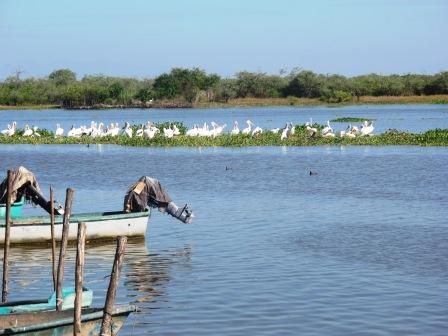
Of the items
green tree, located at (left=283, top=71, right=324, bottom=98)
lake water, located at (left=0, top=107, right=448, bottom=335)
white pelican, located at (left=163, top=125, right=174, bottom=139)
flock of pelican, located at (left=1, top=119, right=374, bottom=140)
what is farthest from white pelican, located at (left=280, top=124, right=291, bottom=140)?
green tree, located at (left=283, top=71, right=324, bottom=98)

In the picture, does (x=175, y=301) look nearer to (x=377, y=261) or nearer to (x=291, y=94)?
(x=377, y=261)

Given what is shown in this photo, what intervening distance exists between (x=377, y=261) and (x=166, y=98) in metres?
87.5

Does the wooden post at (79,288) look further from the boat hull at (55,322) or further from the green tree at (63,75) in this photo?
the green tree at (63,75)

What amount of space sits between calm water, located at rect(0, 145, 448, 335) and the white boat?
0.26 meters

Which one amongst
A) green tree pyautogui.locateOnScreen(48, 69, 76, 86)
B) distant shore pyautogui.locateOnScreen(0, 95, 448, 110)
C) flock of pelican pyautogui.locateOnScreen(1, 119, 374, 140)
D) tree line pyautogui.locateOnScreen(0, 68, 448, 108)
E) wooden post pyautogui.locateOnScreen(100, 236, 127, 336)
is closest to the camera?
wooden post pyautogui.locateOnScreen(100, 236, 127, 336)

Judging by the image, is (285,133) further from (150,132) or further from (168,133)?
(150,132)

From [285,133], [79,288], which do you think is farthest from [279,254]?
[285,133]

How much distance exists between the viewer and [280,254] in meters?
16.9

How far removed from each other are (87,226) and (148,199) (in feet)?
4.20

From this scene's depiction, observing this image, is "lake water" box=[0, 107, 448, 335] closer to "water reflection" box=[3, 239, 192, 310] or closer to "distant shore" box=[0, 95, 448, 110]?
"water reflection" box=[3, 239, 192, 310]

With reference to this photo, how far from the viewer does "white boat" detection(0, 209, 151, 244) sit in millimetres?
17594

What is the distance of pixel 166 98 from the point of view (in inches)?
4048

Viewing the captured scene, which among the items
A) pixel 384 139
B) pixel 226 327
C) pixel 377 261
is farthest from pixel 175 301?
pixel 384 139

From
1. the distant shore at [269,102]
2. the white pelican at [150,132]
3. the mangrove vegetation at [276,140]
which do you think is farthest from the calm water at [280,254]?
the distant shore at [269,102]
